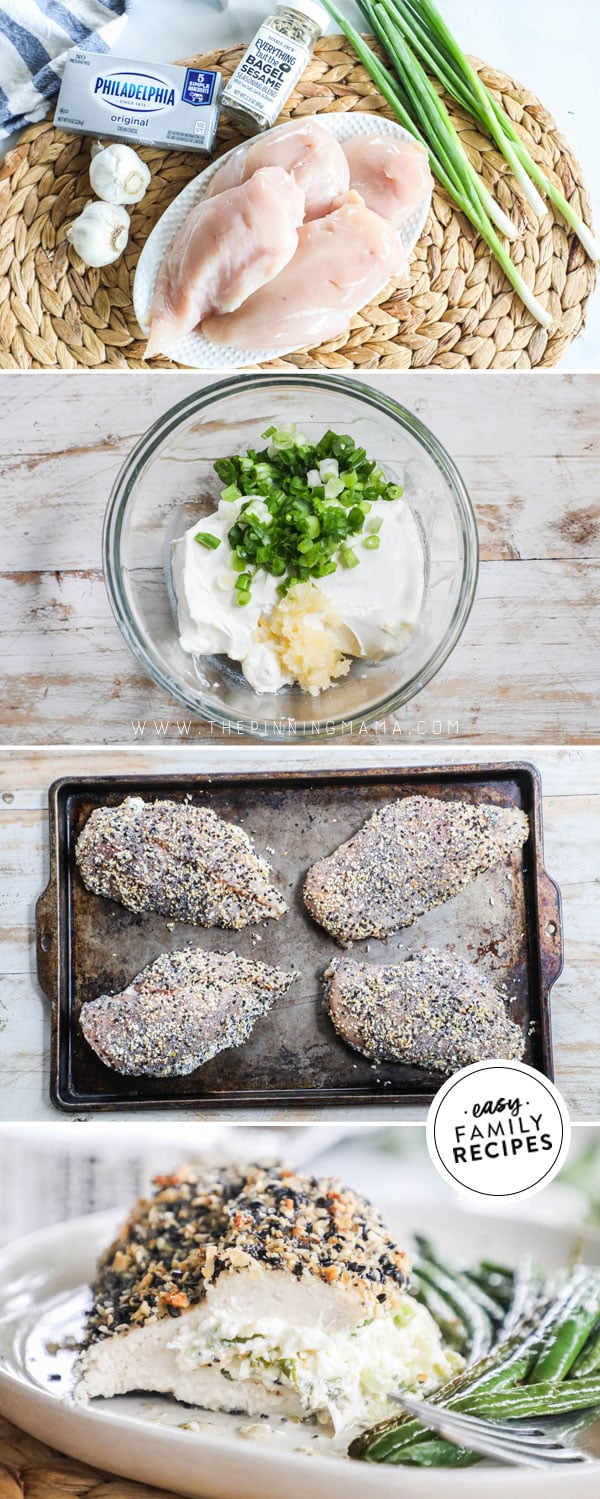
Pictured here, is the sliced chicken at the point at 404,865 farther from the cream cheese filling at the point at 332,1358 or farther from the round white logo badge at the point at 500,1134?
the cream cheese filling at the point at 332,1358

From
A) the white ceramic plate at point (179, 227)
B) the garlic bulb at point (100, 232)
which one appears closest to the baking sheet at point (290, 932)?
the white ceramic plate at point (179, 227)

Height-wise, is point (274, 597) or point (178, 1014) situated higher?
point (274, 597)

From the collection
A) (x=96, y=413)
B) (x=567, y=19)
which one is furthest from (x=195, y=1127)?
(x=567, y=19)

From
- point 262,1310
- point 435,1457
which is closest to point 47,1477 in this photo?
point 262,1310

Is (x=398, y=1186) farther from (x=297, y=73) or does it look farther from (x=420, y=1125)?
(x=297, y=73)

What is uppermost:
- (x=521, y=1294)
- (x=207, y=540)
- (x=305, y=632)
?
(x=207, y=540)

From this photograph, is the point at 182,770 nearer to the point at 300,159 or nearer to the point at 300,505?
the point at 300,505
